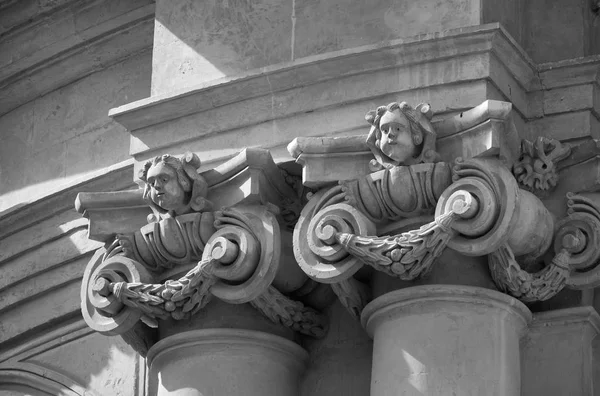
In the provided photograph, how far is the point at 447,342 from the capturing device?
10.1 m

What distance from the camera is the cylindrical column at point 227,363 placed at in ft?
35.2

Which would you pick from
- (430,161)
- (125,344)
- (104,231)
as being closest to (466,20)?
(430,161)

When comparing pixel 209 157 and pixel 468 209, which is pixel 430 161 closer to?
pixel 468 209

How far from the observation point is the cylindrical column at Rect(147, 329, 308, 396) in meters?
10.7

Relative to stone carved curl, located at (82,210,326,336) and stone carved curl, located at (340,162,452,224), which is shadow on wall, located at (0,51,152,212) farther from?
stone carved curl, located at (340,162,452,224)

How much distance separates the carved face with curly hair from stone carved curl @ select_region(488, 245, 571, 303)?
5.52ft

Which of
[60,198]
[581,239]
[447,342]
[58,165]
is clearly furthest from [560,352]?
[58,165]

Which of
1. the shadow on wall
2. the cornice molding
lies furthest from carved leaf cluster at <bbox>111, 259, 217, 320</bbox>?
the shadow on wall

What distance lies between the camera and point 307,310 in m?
11.1

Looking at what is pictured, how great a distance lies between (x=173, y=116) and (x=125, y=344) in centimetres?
169

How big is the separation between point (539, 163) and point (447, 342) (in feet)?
3.60

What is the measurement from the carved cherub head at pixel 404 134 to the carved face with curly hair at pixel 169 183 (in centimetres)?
112

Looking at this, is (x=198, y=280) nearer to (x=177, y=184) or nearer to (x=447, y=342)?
(x=177, y=184)

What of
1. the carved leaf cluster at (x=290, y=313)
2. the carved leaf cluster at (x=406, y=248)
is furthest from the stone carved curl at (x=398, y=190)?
the carved leaf cluster at (x=290, y=313)
